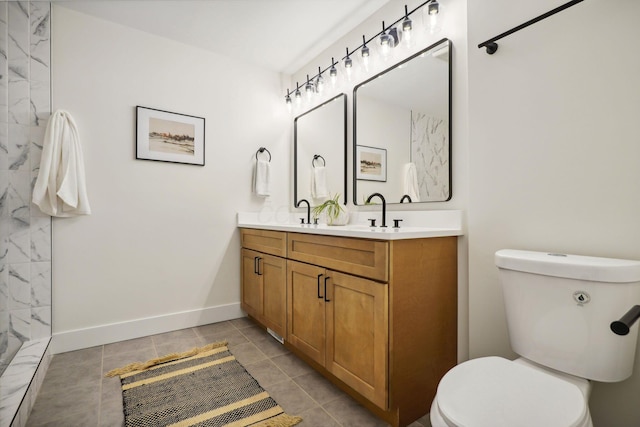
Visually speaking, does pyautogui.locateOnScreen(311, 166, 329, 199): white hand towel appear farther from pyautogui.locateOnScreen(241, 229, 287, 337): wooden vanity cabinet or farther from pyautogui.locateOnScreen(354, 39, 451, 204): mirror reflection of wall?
pyautogui.locateOnScreen(241, 229, 287, 337): wooden vanity cabinet

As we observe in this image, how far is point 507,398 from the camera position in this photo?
90 centimetres

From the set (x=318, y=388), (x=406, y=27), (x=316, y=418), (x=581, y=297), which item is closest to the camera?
(x=581, y=297)

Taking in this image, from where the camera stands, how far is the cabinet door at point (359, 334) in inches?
53.8

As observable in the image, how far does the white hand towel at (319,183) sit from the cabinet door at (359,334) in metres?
1.17

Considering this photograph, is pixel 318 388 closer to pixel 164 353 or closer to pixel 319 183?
pixel 164 353

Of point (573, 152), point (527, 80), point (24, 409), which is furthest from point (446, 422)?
point (24, 409)

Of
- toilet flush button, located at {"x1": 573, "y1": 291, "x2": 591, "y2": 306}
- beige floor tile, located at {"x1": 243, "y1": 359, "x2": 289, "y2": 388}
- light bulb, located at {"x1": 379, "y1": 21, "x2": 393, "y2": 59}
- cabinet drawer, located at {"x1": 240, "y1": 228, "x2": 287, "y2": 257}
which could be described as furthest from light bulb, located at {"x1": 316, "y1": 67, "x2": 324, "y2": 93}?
toilet flush button, located at {"x1": 573, "y1": 291, "x2": 591, "y2": 306}

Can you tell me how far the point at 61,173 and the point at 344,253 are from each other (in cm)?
194

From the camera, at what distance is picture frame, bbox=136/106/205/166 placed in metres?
2.47

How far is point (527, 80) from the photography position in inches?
54.2

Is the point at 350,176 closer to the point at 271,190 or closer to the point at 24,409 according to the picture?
the point at 271,190

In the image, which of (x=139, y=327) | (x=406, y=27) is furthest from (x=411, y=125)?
(x=139, y=327)

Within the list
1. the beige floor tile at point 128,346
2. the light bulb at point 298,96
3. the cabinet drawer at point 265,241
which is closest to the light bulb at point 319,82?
the light bulb at point 298,96

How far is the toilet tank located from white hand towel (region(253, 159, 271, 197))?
2155 mm
